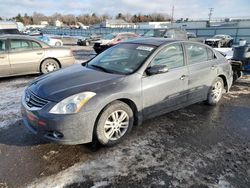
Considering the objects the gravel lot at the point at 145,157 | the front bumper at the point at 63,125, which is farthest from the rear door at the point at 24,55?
the front bumper at the point at 63,125

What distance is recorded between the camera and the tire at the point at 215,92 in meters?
4.84

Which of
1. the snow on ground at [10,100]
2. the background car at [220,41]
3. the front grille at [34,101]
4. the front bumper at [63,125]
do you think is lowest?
the snow on ground at [10,100]

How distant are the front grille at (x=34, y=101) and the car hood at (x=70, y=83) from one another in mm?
48

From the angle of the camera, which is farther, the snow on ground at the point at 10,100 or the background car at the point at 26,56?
the background car at the point at 26,56

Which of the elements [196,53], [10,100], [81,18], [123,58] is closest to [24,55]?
[10,100]

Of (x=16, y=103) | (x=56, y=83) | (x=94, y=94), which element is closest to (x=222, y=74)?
(x=94, y=94)

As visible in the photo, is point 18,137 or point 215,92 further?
point 215,92

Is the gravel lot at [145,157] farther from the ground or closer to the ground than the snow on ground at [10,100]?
closer to the ground

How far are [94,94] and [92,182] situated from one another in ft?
3.56

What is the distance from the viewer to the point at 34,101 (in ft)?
9.93

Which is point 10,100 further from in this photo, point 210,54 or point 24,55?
point 210,54

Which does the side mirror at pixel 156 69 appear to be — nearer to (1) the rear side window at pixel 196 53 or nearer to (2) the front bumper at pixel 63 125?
(1) the rear side window at pixel 196 53

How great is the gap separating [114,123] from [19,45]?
17.5 ft

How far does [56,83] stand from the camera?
3.23m
